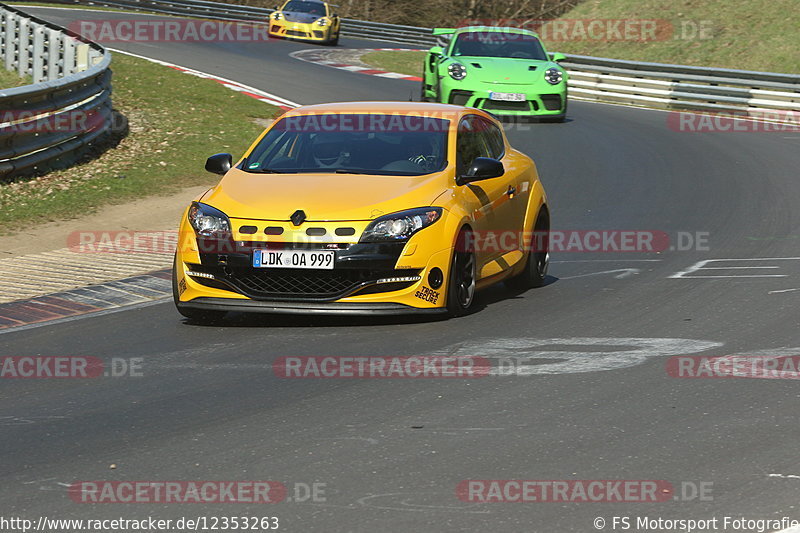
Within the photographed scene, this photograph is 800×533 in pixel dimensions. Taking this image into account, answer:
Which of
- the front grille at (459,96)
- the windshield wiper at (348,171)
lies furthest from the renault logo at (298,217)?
the front grille at (459,96)

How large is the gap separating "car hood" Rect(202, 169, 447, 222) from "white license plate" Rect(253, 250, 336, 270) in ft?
0.74

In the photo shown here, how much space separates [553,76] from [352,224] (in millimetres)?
14856

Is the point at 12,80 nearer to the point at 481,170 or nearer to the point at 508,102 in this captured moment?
the point at 508,102

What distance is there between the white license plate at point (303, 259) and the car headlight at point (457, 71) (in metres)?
14.1

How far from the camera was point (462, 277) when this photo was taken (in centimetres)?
921

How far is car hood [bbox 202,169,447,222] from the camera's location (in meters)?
8.81

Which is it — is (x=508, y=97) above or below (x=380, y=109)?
below

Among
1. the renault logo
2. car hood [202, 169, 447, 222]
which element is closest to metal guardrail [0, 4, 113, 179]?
car hood [202, 169, 447, 222]

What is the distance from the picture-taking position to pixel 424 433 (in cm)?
621

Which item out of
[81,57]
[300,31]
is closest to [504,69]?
[81,57]

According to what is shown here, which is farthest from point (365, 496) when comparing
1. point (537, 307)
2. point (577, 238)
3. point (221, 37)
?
point (221, 37)

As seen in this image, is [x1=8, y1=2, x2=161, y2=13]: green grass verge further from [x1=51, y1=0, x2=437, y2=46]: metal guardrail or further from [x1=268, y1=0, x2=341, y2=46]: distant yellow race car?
[x1=268, y1=0, x2=341, y2=46]: distant yellow race car

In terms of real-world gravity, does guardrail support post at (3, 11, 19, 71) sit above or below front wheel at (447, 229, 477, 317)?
below

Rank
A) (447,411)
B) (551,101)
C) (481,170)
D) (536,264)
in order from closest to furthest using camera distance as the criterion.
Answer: (447,411) < (481,170) < (536,264) < (551,101)
